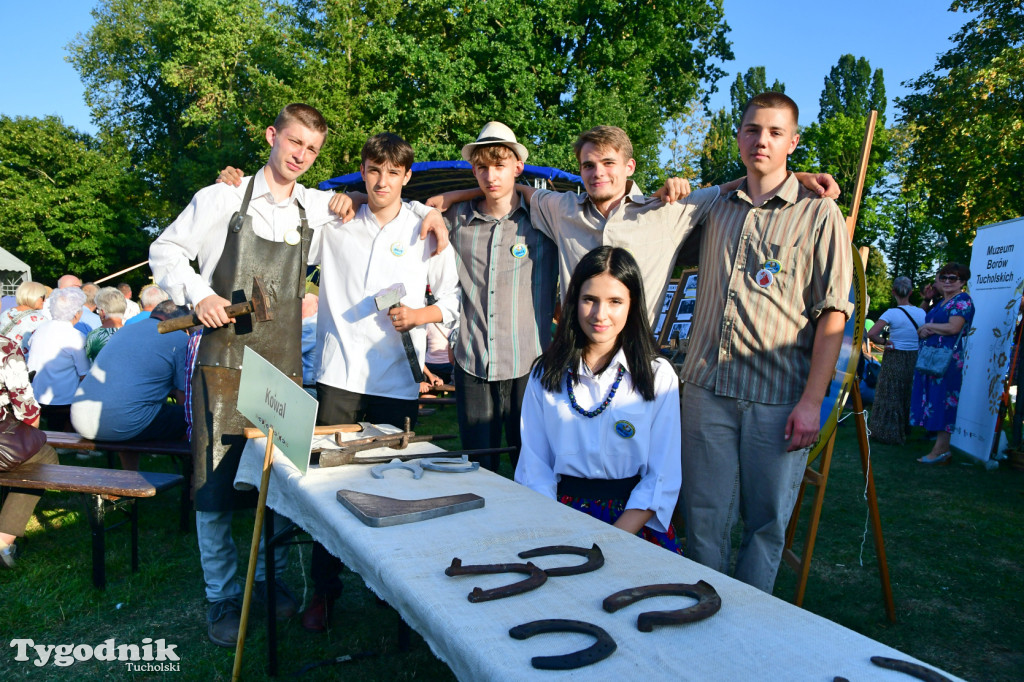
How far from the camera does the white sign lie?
2.01 m

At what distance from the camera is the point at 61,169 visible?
28.5m

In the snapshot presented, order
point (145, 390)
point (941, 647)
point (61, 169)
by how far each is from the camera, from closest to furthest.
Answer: point (941, 647) < point (145, 390) < point (61, 169)

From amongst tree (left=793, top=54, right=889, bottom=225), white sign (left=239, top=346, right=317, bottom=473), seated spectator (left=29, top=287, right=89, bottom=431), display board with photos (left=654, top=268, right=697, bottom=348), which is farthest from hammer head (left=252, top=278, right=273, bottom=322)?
tree (left=793, top=54, right=889, bottom=225)

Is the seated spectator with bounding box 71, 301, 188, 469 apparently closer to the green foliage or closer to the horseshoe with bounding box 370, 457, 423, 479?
the horseshoe with bounding box 370, 457, 423, 479

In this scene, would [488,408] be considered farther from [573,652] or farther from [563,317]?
[573,652]

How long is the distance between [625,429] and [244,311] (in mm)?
1543

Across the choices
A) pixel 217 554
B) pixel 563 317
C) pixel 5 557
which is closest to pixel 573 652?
pixel 563 317

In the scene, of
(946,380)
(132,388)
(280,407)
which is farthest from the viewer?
(946,380)

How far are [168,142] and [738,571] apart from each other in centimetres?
3413

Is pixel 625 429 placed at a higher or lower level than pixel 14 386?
higher

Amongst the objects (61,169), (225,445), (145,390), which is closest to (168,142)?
(61,169)

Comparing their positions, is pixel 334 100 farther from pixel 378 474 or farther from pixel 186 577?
pixel 378 474

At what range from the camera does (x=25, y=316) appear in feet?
22.6

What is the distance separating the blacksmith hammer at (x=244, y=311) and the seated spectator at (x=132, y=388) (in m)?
1.95
